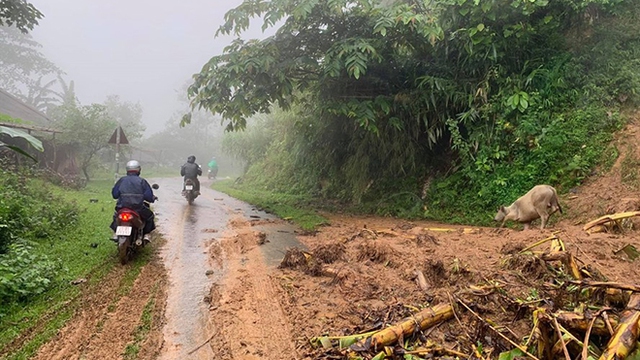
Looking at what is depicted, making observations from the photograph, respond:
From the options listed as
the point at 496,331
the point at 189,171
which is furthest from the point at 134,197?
the point at 189,171

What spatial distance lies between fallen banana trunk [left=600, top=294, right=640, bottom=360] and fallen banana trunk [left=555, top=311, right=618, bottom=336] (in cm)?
12

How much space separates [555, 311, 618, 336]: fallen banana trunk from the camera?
2076mm

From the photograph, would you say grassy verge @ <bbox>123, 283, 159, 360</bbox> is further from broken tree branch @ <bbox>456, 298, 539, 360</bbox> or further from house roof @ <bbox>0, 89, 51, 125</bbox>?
house roof @ <bbox>0, 89, 51, 125</bbox>

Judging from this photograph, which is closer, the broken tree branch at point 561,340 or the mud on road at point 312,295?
the broken tree branch at point 561,340

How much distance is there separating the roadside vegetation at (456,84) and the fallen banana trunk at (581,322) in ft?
19.4

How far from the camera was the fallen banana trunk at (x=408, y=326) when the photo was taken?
8.26 feet

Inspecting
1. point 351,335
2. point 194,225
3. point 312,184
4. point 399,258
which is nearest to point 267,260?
point 399,258

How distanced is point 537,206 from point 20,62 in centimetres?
4649

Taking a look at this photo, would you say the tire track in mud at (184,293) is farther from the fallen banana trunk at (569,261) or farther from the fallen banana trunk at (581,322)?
the fallen banana trunk at (569,261)

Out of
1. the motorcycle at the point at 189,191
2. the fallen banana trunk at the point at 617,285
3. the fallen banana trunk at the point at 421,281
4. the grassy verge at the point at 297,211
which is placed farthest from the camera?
the motorcycle at the point at 189,191

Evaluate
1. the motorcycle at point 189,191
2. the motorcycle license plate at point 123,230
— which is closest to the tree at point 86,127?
the motorcycle at point 189,191

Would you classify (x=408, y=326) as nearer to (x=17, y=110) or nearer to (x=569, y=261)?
(x=569, y=261)

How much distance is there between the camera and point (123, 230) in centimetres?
512

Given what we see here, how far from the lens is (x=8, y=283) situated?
3.72 metres
